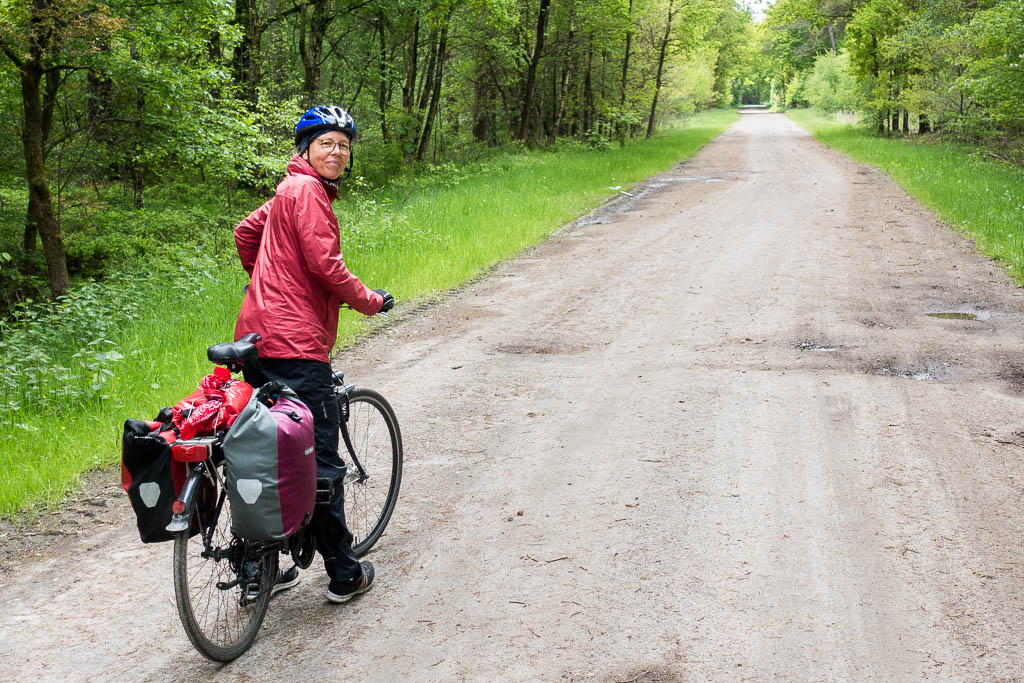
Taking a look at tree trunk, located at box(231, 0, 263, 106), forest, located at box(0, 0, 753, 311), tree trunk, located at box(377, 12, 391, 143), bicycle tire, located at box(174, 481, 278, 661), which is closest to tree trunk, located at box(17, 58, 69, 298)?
forest, located at box(0, 0, 753, 311)

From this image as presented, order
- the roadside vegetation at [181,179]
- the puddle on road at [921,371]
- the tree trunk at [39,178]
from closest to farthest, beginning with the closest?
the puddle on road at [921,371] → the roadside vegetation at [181,179] → the tree trunk at [39,178]

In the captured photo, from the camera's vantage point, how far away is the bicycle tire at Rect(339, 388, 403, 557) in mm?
4434

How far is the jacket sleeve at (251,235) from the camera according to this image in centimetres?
385

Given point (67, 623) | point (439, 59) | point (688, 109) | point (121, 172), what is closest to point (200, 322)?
point (67, 623)

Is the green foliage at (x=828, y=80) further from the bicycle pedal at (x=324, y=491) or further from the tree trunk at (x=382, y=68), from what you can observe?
the bicycle pedal at (x=324, y=491)

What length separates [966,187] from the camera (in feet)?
56.7

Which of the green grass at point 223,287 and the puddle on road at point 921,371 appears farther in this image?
the puddle on road at point 921,371

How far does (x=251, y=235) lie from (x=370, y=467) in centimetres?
138

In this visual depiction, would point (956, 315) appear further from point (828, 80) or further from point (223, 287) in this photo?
point (828, 80)

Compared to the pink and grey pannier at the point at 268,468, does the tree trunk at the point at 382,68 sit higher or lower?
higher

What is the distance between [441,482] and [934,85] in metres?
30.1

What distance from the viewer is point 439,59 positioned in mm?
28547

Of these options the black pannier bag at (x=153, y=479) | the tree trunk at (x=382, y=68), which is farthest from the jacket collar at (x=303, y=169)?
the tree trunk at (x=382, y=68)

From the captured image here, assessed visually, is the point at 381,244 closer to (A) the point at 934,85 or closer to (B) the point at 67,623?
(B) the point at 67,623
